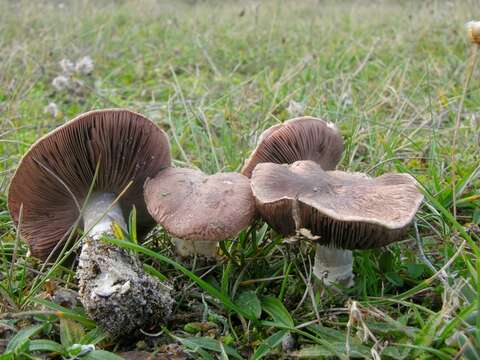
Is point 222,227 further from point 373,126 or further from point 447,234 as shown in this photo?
point 373,126

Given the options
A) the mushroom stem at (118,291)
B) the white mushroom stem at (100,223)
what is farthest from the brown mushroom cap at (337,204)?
the white mushroom stem at (100,223)

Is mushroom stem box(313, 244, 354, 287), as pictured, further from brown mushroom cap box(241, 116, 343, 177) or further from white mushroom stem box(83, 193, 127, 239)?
white mushroom stem box(83, 193, 127, 239)

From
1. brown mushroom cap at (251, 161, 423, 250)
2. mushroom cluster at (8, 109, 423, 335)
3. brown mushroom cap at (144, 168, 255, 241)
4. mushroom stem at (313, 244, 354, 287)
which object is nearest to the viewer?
brown mushroom cap at (251, 161, 423, 250)

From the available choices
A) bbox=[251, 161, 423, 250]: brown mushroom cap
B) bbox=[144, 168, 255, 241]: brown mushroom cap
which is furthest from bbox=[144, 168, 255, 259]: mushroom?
bbox=[251, 161, 423, 250]: brown mushroom cap

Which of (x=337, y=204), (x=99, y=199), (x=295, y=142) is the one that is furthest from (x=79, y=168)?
(x=337, y=204)

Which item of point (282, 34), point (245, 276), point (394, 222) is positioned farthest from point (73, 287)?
point (282, 34)

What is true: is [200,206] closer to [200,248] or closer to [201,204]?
[201,204]

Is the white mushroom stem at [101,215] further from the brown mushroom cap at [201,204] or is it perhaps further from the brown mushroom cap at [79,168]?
the brown mushroom cap at [201,204]
